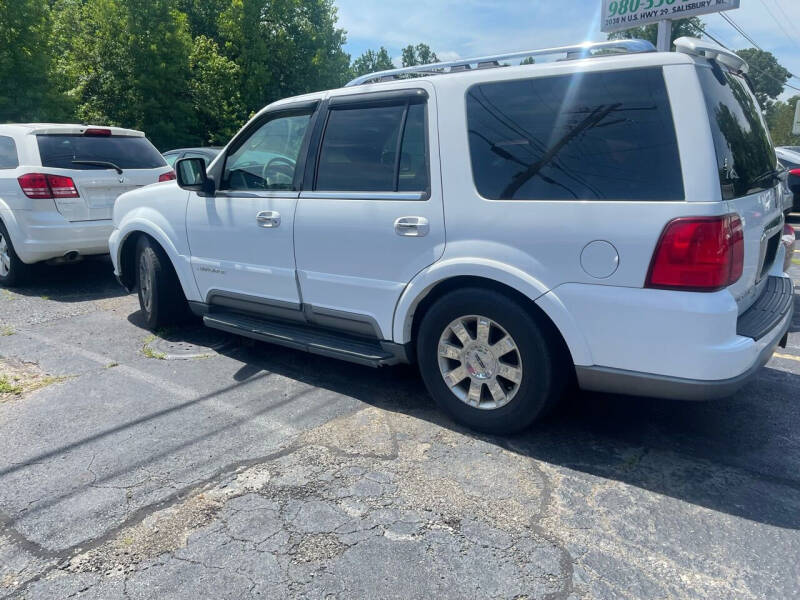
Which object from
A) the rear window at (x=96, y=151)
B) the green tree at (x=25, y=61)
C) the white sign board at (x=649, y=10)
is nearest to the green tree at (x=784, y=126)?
the white sign board at (x=649, y=10)

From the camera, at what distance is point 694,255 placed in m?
2.83

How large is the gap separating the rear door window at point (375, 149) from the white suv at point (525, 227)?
1 centimetres

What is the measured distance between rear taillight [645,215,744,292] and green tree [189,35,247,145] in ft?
81.6

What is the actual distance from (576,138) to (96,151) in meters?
5.89

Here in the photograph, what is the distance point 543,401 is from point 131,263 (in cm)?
411

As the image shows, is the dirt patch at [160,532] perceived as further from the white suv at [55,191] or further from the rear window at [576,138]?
the white suv at [55,191]

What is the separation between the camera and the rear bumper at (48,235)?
6.81 m

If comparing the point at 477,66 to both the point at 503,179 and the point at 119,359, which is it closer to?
the point at 503,179

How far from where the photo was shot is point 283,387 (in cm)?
441

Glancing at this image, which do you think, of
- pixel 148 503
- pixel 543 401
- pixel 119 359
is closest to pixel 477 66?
pixel 543 401

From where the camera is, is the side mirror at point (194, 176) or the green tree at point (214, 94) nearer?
the side mirror at point (194, 176)

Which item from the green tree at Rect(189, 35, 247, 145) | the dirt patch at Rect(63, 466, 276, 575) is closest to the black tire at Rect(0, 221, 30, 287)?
the dirt patch at Rect(63, 466, 276, 575)

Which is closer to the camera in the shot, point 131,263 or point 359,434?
point 359,434

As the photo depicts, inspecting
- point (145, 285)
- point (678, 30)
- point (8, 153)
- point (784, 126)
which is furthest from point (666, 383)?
point (784, 126)
